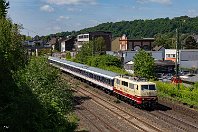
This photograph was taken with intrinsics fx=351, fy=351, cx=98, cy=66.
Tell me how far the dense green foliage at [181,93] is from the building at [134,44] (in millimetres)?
95569

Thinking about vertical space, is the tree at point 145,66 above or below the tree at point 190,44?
below

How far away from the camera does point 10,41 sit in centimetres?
3077

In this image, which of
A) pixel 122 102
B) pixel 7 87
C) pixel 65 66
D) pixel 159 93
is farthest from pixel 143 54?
pixel 7 87

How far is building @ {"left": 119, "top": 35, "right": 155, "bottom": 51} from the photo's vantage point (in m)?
141

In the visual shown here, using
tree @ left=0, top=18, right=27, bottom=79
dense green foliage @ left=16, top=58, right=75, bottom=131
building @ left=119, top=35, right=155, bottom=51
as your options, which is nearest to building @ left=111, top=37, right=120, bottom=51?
building @ left=119, top=35, right=155, bottom=51

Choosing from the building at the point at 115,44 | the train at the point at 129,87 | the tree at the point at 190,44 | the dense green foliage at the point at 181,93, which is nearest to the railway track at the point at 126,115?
the train at the point at 129,87

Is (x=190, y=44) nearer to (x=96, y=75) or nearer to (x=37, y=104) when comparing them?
(x=96, y=75)

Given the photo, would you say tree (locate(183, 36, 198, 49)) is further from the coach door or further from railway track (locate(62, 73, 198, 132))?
railway track (locate(62, 73, 198, 132))

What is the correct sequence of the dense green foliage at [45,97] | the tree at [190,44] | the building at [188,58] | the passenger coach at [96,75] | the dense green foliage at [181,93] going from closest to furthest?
the dense green foliage at [45,97], the dense green foliage at [181,93], the passenger coach at [96,75], the building at [188,58], the tree at [190,44]

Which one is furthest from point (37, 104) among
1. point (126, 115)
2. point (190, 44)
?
point (190, 44)

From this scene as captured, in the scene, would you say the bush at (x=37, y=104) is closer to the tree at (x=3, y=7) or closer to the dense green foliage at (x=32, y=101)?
the dense green foliage at (x=32, y=101)

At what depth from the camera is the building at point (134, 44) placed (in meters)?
141

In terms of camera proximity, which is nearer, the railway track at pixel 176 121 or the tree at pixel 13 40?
the railway track at pixel 176 121

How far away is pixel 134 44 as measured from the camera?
143500 millimetres
